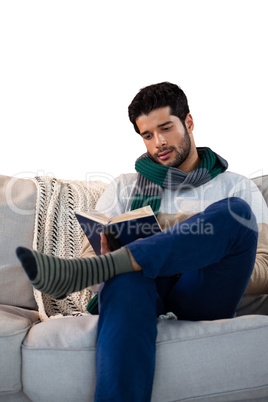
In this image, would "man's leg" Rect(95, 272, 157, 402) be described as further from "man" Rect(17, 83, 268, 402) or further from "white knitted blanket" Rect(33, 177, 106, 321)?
"white knitted blanket" Rect(33, 177, 106, 321)

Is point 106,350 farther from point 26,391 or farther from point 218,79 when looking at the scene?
point 218,79

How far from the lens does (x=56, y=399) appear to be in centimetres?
106

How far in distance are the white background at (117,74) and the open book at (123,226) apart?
→ 1000 mm

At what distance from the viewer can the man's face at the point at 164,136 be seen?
175 cm

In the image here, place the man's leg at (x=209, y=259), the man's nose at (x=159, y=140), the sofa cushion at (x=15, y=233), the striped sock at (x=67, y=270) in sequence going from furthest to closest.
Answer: the man's nose at (x=159, y=140), the sofa cushion at (x=15, y=233), the man's leg at (x=209, y=259), the striped sock at (x=67, y=270)

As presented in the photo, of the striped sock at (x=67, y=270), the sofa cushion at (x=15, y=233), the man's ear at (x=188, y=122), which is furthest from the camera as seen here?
the man's ear at (x=188, y=122)

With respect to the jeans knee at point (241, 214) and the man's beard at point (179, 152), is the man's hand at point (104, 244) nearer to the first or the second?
the jeans knee at point (241, 214)

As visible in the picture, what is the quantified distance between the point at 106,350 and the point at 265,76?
1.89m

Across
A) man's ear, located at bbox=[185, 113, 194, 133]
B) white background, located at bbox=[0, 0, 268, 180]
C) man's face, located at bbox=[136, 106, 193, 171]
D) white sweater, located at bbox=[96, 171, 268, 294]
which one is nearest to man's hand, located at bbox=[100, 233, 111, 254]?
white sweater, located at bbox=[96, 171, 268, 294]

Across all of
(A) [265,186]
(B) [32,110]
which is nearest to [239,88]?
(A) [265,186]

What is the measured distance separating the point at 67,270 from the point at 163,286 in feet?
1.36

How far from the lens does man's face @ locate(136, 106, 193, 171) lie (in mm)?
1752

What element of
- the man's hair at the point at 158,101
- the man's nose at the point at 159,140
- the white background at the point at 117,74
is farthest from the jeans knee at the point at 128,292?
the white background at the point at 117,74

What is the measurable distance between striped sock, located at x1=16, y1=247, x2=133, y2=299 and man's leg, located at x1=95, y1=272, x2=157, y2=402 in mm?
47
